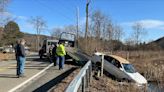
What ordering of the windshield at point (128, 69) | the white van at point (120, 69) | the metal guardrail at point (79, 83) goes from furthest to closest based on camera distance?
the windshield at point (128, 69) → the white van at point (120, 69) → the metal guardrail at point (79, 83)

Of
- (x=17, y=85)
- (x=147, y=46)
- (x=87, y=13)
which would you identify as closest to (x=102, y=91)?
(x=17, y=85)

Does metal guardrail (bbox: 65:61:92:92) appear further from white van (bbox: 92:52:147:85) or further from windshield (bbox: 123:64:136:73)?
windshield (bbox: 123:64:136:73)

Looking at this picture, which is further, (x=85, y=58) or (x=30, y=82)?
(x=85, y=58)

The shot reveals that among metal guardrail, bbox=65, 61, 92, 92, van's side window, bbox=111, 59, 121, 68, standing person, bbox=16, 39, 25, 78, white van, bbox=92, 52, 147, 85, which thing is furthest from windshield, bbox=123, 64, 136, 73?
metal guardrail, bbox=65, 61, 92, 92

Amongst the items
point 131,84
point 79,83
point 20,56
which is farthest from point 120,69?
point 79,83

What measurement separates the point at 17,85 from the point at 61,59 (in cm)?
818

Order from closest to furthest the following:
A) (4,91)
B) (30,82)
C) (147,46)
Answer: (4,91) < (30,82) < (147,46)

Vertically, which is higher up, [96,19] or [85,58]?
[96,19]

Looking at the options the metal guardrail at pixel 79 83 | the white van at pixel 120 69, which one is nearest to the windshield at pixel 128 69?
the white van at pixel 120 69

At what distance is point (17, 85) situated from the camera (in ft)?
46.8

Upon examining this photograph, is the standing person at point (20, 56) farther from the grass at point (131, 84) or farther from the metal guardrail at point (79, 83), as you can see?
the metal guardrail at point (79, 83)

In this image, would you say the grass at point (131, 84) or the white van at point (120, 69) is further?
the white van at point (120, 69)

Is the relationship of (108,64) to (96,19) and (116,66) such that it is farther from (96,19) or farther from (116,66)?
(96,19)

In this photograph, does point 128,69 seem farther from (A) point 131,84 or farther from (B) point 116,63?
(A) point 131,84
